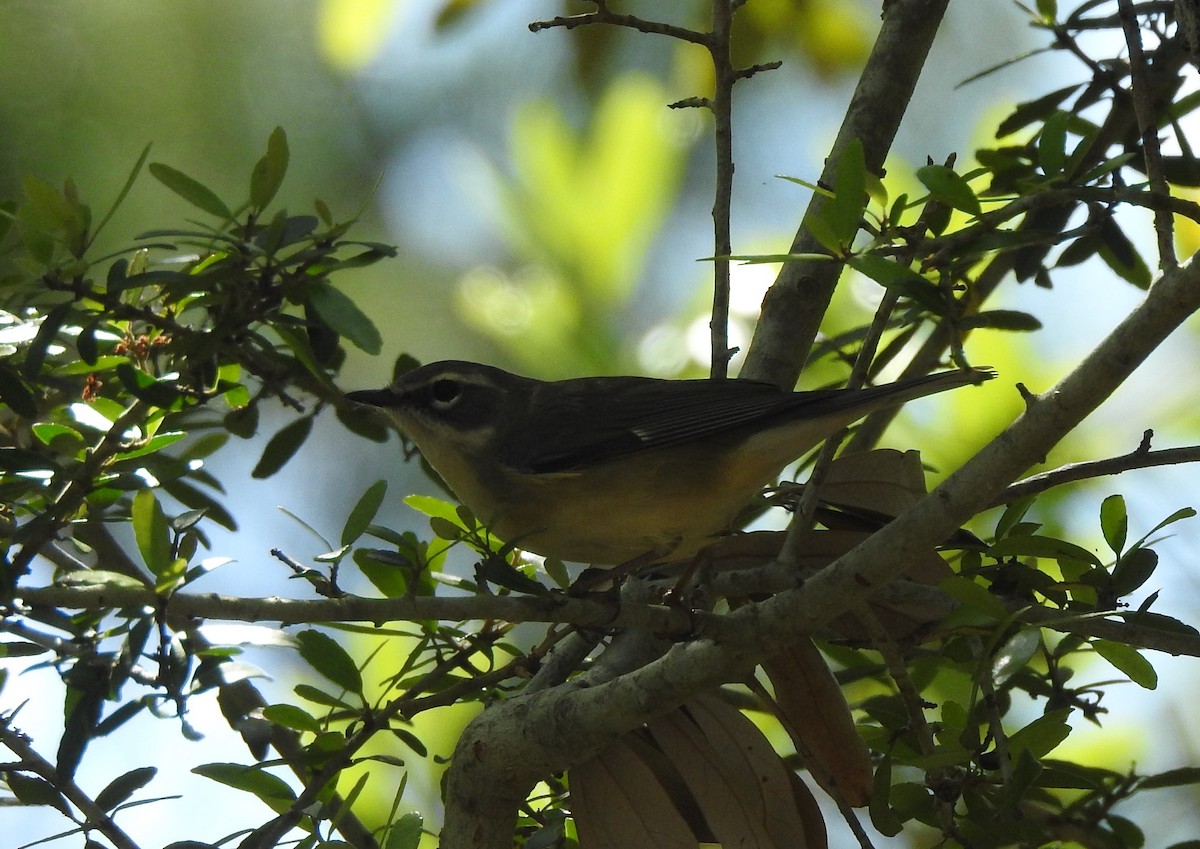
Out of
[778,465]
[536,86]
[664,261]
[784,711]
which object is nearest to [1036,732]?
[784,711]

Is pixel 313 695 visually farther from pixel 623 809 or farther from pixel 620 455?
pixel 620 455

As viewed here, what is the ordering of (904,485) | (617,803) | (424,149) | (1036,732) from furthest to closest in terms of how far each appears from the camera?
A: (424,149) → (904,485) → (617,803) → (1036,732)

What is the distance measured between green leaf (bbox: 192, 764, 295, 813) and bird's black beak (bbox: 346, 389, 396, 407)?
3.80 ft

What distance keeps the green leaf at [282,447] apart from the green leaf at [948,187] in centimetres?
150

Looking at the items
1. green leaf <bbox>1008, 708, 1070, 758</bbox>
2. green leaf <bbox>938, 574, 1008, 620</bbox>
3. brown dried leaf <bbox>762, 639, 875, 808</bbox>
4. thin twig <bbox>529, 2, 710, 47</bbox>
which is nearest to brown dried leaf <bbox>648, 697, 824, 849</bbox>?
brown dried leaf <bbox>762, 639, 875, 808</bbox>

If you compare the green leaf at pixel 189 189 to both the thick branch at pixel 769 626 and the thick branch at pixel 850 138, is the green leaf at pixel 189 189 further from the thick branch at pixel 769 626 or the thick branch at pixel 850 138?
the thick branch at pixel 850 138

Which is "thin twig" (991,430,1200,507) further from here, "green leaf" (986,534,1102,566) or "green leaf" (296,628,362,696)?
"green leaf" (296,628,362,696)

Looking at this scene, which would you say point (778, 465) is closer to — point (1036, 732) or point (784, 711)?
point (784, 711)

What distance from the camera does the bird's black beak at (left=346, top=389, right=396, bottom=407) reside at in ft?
10.5

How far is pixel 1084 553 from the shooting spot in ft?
7.34

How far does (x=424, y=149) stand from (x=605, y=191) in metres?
2.14

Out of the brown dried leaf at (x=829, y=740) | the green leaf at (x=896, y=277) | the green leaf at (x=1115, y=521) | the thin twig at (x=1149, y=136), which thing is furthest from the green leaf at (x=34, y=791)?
the thin twig at (x=1149, y=136)

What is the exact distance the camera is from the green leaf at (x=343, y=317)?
7.21ft

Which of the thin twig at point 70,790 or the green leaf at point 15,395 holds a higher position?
the green leaf at point 15,395
